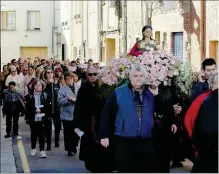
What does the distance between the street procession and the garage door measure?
34.1 metres

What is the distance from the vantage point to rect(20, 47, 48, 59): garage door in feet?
175

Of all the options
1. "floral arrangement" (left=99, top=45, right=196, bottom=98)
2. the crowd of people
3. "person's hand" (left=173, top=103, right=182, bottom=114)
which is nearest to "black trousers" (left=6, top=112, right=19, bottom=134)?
the crowd of people

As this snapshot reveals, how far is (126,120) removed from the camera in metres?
8.43

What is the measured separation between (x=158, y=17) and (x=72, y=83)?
947 centimetres

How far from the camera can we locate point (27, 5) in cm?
5344

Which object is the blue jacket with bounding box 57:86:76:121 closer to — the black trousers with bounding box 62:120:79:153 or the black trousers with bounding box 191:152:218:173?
the black trousers with bounding box 62:120:79:153

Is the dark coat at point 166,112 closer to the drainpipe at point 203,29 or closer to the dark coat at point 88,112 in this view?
the dark coat at point 88,112

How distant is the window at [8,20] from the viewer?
175ft

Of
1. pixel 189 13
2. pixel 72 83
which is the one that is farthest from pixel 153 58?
pixel 189 13

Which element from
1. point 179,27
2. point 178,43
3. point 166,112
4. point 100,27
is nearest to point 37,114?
point 166,112

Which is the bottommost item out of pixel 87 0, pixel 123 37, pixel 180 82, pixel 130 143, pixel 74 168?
pixel 74 168

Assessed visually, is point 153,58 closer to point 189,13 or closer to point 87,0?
point 189,13

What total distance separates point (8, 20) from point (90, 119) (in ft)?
142

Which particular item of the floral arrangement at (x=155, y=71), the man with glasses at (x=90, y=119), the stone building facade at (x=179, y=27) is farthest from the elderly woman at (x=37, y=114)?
the stone building facade at (x=179, y=27)
